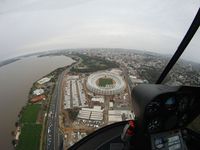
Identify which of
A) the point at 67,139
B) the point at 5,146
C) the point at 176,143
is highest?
the point at 176,143

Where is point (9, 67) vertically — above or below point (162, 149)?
below

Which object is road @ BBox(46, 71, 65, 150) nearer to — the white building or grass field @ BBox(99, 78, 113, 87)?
the white building

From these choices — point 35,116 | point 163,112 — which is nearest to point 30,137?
point 35,116

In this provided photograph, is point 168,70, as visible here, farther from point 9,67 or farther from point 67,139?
point 9,67

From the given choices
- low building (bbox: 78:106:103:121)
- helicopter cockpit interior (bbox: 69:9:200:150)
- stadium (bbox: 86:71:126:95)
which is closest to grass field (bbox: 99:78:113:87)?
stadium (bbox: 86:71:126:95)

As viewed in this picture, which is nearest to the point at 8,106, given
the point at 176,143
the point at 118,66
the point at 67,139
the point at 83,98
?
the point at 83,98

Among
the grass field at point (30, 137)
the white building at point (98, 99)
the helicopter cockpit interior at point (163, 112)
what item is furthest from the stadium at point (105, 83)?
the helicopter cockpit interior at point (163, 112)
